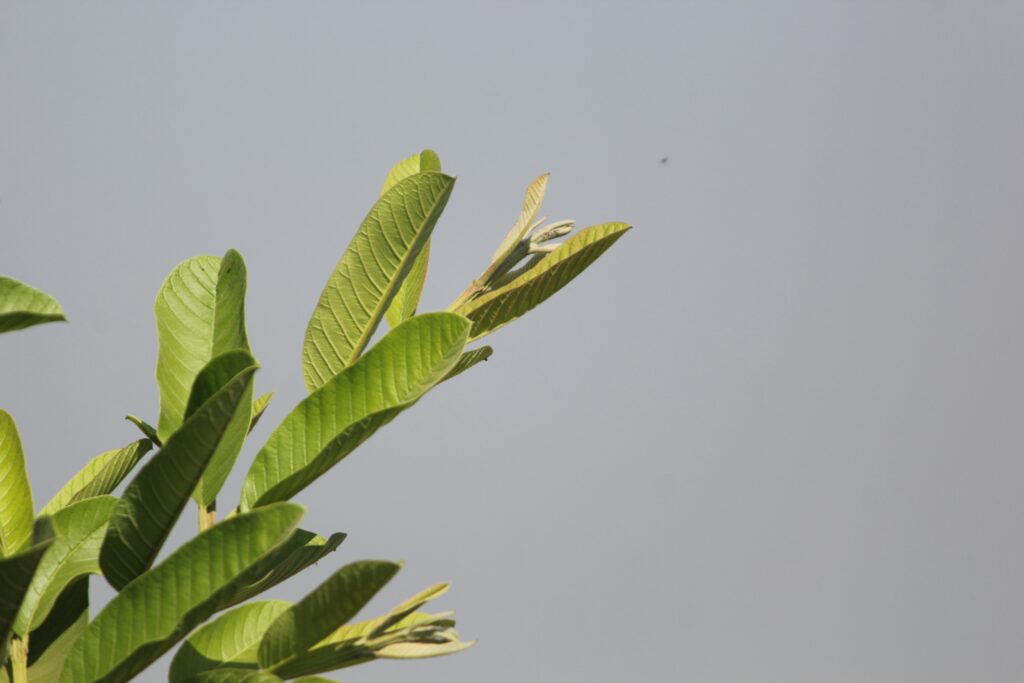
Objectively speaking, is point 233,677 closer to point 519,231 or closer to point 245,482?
point 245,482

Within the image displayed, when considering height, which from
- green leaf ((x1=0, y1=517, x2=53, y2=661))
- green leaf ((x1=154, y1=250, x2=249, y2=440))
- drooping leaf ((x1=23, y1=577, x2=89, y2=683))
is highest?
green leaf ((x1=154, y1=250, x2=249, y2=440))

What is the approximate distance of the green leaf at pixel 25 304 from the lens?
0.88 feet

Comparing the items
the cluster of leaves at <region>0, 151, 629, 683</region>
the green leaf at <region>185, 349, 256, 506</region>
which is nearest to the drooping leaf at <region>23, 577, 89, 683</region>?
the cluster of leaves at <region>0, 151, 629, 683</region>

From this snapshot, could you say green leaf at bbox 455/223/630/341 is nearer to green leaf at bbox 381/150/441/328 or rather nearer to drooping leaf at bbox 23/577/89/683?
green leaf at bbox 381/150/441/328

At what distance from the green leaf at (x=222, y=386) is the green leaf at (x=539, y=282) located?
0.10 metres

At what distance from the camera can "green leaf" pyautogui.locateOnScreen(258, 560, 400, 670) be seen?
0.27 m

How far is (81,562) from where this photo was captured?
0.37m

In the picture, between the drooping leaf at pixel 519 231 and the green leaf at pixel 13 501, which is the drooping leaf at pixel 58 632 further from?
the drooping leaf at pixel 519 231

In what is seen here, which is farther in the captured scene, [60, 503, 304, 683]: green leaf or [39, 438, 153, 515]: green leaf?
[39, 438, 153, 515]: green leaf

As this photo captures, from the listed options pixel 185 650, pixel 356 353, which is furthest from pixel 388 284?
pixel 185 650

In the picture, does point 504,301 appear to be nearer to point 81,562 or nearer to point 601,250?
point 601,250

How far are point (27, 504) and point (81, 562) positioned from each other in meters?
0.03

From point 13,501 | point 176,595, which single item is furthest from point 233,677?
point 13,501

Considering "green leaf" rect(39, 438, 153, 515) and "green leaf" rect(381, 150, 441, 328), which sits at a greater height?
"green leaf" rect(381, 150, 441, 328)
